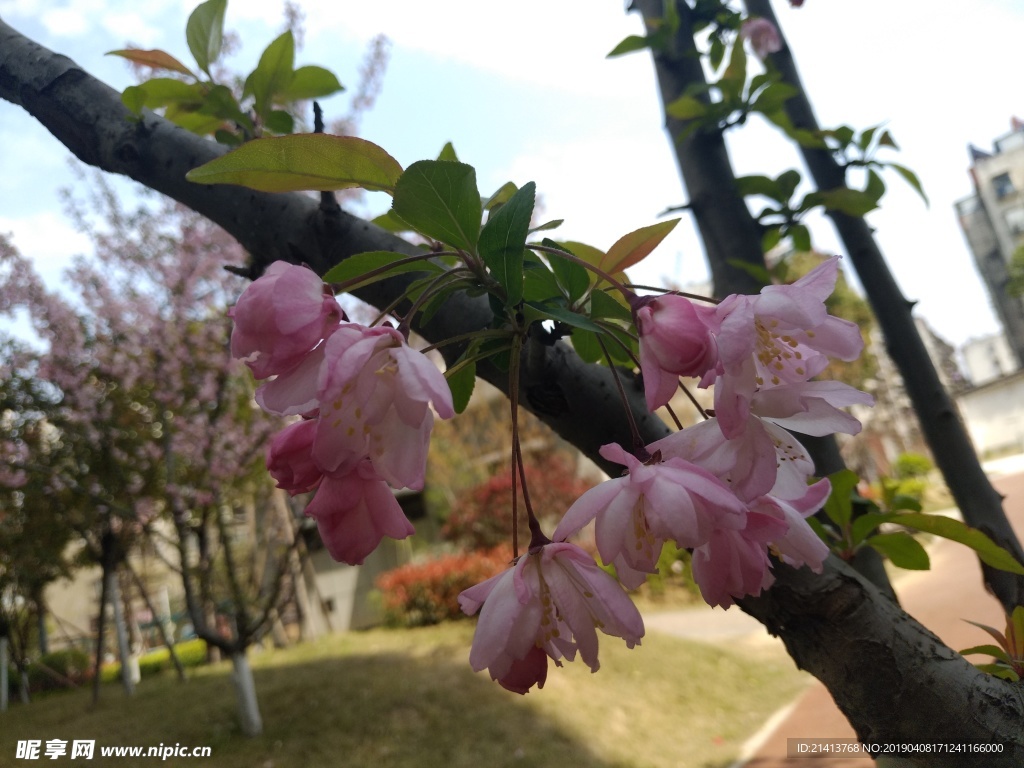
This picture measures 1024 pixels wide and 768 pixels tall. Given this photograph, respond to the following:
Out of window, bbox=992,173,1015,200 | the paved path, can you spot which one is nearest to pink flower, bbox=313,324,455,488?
the paved path

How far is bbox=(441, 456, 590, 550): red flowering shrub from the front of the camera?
29.0 ft

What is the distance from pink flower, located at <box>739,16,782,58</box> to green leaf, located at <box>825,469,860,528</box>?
129 cm

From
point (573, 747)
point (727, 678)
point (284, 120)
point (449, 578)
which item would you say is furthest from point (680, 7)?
point (449, 578)

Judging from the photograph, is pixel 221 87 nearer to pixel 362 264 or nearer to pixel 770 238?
pixel 362 264

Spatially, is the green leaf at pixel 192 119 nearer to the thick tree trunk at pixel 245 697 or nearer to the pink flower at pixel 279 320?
the pink flower at pixel 279 320

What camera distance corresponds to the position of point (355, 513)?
1.22ft

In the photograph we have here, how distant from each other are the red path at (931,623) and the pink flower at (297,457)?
2456mm

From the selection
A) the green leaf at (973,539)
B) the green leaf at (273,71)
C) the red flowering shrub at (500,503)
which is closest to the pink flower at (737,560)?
the green leaf at (973,539)

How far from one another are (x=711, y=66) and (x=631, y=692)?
4.53 metres

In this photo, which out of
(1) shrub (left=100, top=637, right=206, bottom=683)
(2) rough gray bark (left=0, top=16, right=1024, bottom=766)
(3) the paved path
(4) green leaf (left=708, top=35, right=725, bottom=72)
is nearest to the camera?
(2) rough gray bark (left=0, top=16, right=1024, bottom=766)

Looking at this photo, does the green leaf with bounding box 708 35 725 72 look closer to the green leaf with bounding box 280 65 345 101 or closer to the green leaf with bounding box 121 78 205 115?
the green leaf with bounding box 280 65 345 101

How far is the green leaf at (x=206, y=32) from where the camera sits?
2.73 feet

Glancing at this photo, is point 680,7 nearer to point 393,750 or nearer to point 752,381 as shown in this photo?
point 752,381

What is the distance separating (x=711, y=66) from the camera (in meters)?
1.47
